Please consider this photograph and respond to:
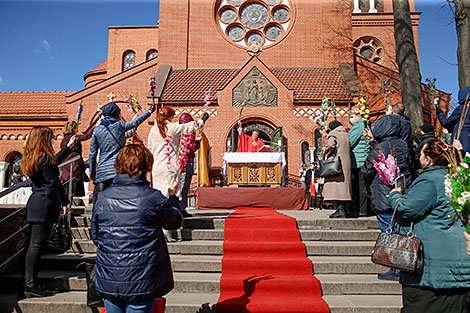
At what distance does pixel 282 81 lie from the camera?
1788 centimetres

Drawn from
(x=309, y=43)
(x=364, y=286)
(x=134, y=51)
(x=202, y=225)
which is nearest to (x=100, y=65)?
(x=134, y=51)

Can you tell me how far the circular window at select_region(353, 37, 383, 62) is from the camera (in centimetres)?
2683

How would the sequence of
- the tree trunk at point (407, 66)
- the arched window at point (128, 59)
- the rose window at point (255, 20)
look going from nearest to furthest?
the tree trunk at point (407, 66) → the rose window at point (255, 20) → the arched window at point (128, 59)

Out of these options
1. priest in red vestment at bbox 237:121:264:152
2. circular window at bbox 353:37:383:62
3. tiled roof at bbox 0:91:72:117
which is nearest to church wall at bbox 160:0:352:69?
priest in red vestment at bbox 237:121:264:152

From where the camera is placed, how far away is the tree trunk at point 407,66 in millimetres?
9508

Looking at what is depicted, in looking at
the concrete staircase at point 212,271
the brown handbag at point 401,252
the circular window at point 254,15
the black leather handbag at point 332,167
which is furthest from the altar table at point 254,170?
the circular window at point 254,15

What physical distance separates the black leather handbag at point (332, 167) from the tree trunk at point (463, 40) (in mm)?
4230

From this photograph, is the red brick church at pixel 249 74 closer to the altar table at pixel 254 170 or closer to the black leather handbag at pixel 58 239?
the altar table at pixel 254 170

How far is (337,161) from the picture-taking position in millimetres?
6617

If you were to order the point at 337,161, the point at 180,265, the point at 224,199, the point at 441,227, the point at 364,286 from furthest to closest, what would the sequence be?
the point at 224,199, the point at 337,161, the point at 180,265, the point at 364,286, the point at 441,227

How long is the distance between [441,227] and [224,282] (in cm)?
255

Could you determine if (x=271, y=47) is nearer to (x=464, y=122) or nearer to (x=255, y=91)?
(x=255, y=91)

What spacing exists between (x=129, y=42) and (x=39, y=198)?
27.2 m

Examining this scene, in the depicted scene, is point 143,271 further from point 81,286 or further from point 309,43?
point 309,43
